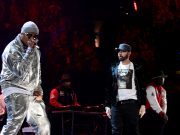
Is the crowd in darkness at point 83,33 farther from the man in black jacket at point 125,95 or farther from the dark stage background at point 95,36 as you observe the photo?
the man in black jacket at point 125,95

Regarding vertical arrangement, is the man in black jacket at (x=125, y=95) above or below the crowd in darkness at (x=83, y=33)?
below

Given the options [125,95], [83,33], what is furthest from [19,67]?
[83,33]

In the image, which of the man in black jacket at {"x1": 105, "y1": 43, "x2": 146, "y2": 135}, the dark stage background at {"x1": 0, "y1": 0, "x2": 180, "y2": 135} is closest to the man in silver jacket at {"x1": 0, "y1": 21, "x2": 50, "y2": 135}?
the man in black jacket at {"x1": 105, "y1": 43, "x2": 146, "y2": 135}

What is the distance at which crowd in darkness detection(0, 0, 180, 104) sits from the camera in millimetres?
11875

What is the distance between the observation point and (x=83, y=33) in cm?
1395

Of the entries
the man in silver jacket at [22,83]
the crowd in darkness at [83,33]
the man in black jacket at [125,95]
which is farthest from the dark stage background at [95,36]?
the man in silver jacket at [22,83]

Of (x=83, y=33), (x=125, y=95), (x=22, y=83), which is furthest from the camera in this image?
(x=83, y=33)

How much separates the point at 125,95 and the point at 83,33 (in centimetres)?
699

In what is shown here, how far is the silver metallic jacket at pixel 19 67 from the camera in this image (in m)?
5.45

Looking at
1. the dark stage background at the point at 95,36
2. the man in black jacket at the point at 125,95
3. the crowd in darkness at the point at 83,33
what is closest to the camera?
the man in black jacket at the point at 125,95

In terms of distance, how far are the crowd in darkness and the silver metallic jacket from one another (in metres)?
5.71

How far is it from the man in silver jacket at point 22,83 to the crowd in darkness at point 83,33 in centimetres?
570

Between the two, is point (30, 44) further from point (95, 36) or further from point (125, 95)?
point (95, 36)

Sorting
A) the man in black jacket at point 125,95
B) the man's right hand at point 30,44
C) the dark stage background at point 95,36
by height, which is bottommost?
the man in black jacket at point 125,95
